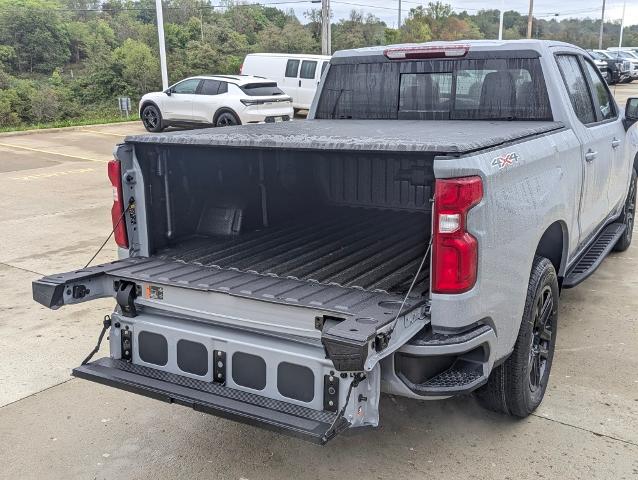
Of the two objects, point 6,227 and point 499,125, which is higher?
point 499,125

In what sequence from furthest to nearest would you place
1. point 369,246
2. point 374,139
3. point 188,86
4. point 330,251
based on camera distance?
point 188,86 → point 369,246 → point 330,251 → point 374,139

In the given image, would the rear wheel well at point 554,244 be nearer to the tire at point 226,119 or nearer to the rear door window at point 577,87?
the rear door window at point 577,87

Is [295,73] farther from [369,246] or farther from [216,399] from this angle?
[216,399]

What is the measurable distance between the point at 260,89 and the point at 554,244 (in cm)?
1410

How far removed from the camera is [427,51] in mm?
4988

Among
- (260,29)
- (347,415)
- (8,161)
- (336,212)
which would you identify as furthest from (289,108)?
(260,29)

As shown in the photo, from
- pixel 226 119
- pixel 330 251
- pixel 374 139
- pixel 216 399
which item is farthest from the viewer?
pixel 226 119

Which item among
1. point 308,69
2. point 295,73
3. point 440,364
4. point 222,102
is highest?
point 308,69

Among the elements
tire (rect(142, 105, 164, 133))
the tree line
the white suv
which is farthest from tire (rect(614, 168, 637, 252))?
the tree line

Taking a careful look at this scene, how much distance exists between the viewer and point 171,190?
3916 millimetres

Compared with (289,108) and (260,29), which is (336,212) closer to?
(289,108)

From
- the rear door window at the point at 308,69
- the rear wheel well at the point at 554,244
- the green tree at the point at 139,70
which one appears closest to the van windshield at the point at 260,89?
the rear door window at the point at 308,69

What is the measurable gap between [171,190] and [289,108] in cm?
1412

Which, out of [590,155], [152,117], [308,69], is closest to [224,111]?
[152,117]
